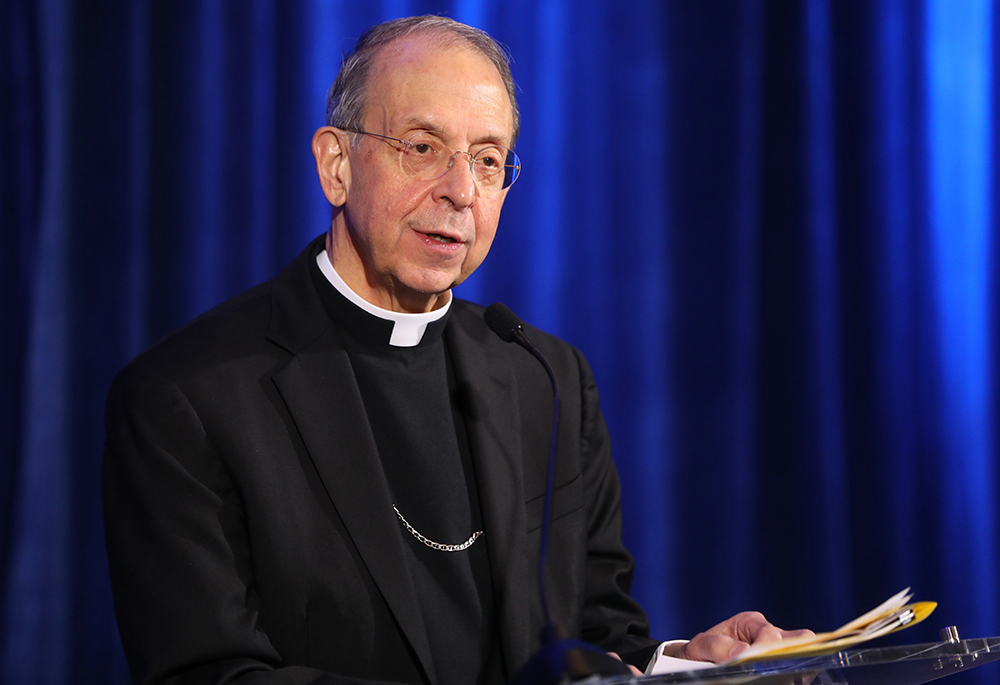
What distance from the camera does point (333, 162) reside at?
1801 mm

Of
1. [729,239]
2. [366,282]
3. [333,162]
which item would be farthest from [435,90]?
[729,239]

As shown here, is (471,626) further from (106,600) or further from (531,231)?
(531,231)

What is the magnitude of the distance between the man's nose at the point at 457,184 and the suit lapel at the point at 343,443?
13.1 inches

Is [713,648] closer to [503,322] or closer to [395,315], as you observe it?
[503,322]

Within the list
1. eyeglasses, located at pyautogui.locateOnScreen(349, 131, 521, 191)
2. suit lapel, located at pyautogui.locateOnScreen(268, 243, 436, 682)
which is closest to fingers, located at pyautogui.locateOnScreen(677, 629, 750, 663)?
suit lapel, located at pyautogui.locateOnScreen(268, 243, 436, 682)

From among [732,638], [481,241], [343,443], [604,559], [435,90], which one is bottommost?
[604,559]

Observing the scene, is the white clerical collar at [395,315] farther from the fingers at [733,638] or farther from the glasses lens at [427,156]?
the fingers at [733,638]

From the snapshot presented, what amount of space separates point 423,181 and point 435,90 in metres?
0.17

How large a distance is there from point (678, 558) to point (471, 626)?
Result: 4.22 feet

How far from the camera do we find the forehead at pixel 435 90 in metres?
1.67

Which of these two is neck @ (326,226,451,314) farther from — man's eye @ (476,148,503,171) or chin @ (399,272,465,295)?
man's eye @ (476,148,503,171)

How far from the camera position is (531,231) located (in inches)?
111

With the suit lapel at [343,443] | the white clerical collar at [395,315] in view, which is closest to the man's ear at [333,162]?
the white clerical collar at [395,315]

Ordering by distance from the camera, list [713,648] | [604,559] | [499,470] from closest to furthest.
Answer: [713,648] → [499,470] → [604,559]
